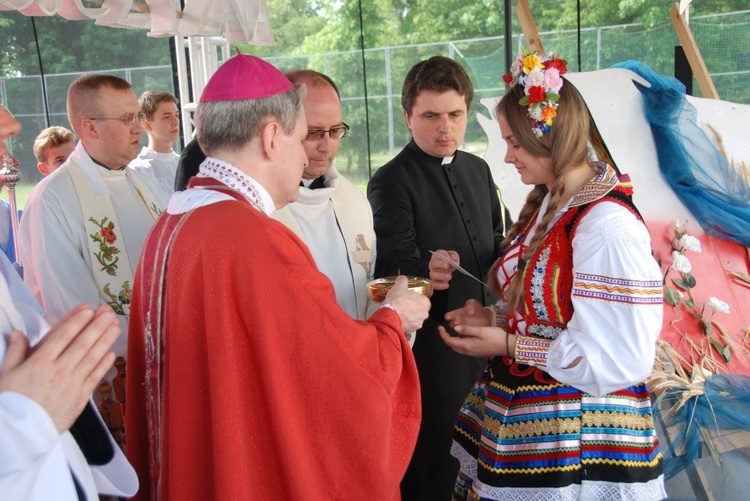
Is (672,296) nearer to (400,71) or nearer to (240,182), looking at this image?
(240,182)

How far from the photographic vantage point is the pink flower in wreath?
3.39 metres

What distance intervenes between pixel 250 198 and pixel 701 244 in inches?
107

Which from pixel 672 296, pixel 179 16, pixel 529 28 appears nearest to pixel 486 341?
pixel 672 296

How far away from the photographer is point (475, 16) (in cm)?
1777

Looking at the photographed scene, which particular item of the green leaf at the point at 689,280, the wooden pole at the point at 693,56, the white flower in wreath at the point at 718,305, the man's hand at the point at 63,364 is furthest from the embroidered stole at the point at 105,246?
the wooden pole at the point at 693,56

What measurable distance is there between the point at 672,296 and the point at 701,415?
72 centimetres

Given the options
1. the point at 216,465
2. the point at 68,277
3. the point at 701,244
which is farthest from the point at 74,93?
the point at 701,244

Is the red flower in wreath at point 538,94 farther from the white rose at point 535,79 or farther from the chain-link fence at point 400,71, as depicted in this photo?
the chain-link fence at point 400,71

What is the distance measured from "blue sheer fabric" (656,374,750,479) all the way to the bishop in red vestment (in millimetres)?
1505

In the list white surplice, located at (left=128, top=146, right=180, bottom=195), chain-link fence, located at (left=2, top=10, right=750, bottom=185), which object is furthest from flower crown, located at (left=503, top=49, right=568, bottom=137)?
white surplice, located at (left=128, top=146, right=180, bottom=195)

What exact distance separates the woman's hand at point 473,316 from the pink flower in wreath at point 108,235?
178 centimetres

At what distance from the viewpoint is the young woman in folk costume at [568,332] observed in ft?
6.57

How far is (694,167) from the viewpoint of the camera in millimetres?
3760

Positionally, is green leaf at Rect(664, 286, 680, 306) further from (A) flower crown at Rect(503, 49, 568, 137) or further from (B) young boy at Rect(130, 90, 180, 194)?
(B) young boy at Rect(130, 90, 180, 194)
